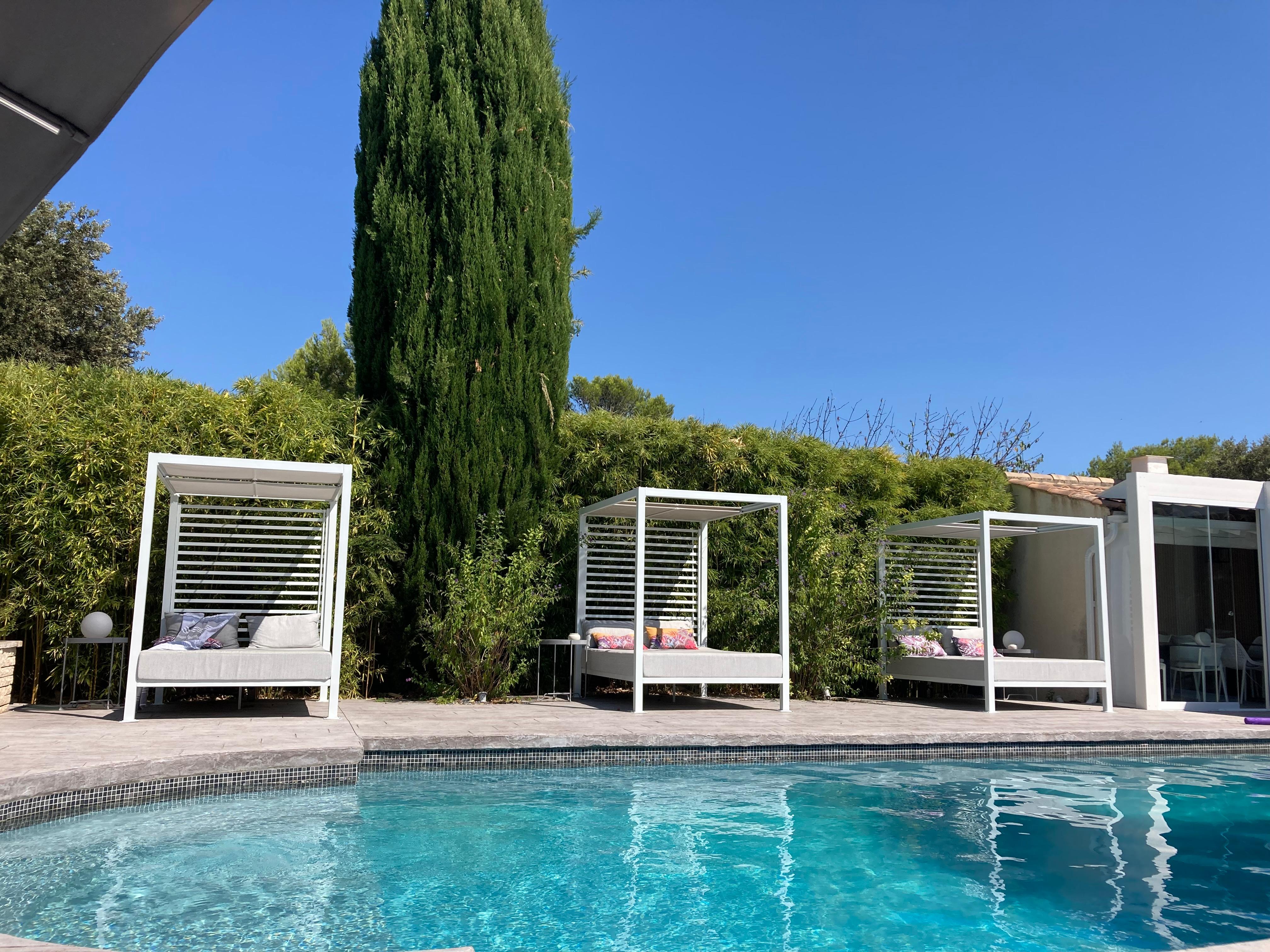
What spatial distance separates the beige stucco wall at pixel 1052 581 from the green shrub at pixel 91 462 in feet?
28.8

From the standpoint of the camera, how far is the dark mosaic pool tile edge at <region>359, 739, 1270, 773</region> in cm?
687

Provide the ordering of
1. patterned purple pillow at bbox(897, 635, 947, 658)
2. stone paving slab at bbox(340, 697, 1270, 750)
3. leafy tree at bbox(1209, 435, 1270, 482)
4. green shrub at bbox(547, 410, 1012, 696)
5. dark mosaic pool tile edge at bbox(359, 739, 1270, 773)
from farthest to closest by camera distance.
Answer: leafy tree at bbox(1209, 435, 1270, 482) < patterned purple pillow at bbox(897, 635, 947, 658) < green shrub at bbox(547, 410, 1012, 696) < stone paving slab at bbox(340, 697, 1270, 750) < dark mosaic pool tile edge at bbox(359, 739, 1270, 773)

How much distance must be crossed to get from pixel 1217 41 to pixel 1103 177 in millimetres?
3345

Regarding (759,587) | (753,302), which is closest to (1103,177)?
(753,302)

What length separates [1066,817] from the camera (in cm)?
607

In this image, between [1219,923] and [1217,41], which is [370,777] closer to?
[1219,923]

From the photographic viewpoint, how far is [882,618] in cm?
1138

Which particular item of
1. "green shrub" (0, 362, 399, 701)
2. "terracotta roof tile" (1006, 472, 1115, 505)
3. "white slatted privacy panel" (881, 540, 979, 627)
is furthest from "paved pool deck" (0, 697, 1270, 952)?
"terracotta roof tile" (1006, 472, 1115, 505)

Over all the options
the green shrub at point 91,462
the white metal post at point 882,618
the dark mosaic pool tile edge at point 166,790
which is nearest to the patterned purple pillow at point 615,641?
the green shrub at point 91,462

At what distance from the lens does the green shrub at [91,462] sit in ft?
27.8

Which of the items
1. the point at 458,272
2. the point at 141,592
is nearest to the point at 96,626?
the point at 141,592

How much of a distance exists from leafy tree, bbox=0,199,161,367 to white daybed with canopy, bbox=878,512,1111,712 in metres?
14.6

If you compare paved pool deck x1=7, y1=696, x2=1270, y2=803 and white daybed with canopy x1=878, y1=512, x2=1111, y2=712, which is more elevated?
white daybed with canopy x1=878, y1=512, x2=1111, y2=712

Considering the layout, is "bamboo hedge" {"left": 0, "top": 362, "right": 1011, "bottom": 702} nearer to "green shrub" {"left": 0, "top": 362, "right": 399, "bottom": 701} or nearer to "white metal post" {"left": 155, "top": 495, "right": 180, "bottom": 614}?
"green shrub" {"left": 0, "top": 362, "right": 399, "bottom": 701}
